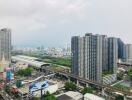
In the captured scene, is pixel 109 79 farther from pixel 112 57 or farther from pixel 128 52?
pixel 128 52

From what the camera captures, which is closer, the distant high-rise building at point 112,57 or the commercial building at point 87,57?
the commercial building at point 87,57

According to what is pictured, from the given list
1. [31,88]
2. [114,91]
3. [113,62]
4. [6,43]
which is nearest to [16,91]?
[31,88]

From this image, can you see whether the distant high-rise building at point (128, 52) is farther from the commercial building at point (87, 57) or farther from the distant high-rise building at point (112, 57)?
the commercial building at point (87, 57)

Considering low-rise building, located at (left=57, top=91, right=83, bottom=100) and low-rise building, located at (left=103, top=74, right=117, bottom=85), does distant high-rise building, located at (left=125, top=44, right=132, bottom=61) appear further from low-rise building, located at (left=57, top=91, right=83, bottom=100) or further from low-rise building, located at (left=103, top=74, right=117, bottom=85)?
low-rise building, located at (left=57, top=91, right=83, bottom=100)

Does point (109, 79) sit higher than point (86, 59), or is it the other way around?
point (86, 59)

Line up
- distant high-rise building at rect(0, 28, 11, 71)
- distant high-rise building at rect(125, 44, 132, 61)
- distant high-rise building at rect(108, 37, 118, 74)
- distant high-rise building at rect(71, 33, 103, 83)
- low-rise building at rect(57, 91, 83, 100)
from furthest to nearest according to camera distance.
Answer: distant high-rise building at rect(125, 44, 132, 61), distant high-rise building at rect(0, 28, 11, 71), distant high-rise building at rect(108, 37, 118, 74), distant high-rise building at rect(71, 33, 103, 83), low-rise building at rect(57, 91, 83, 100)

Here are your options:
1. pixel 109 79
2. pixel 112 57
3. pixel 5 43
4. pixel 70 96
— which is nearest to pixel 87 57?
pixel 109 79

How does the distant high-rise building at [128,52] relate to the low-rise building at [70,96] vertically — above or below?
above

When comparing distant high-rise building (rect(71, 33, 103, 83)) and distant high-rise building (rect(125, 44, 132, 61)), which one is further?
distant high-rise building (rect(125, 44, 132, 61))

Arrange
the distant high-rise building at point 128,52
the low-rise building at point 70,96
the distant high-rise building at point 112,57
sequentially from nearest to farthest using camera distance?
1. the low-rise building at point 70,96
2. the distant high-rise building at point 112,57
3. the distant high-rise building at point 128,52

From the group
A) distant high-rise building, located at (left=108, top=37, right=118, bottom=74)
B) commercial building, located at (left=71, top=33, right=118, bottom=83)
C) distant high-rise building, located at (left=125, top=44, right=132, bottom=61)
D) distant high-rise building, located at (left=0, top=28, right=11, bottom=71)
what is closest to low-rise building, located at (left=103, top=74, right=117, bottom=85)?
commercial building, located at (left=71, top=33, right=118, bottom=83)

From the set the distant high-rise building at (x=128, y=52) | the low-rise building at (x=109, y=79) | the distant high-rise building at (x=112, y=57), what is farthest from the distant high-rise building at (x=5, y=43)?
the distant high-rise building at (x=128, y=52)

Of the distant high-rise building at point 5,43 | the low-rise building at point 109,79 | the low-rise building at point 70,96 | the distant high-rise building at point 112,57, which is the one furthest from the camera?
the distant high-rise building at point 5,43
